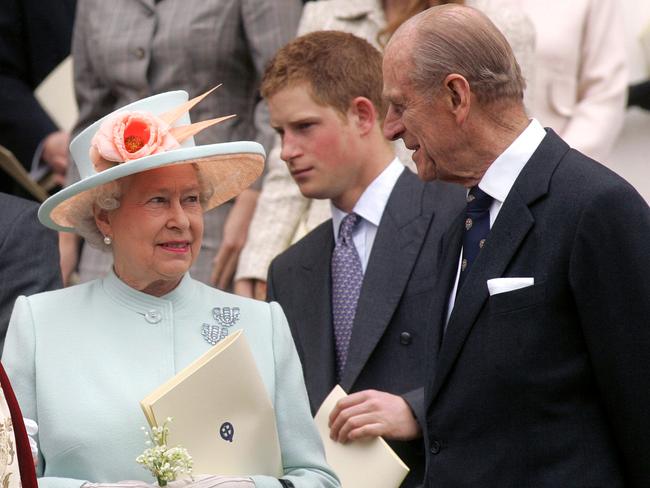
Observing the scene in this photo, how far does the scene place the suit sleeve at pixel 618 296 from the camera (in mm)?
3662

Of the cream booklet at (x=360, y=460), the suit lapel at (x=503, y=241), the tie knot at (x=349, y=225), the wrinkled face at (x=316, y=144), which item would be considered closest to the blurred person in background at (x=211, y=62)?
the wrinkled face at (x=316, y=144)

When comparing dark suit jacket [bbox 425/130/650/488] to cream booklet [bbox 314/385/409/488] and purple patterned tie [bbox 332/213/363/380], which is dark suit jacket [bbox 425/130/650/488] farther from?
purple patterned tie [bbox 332/213/363/380]

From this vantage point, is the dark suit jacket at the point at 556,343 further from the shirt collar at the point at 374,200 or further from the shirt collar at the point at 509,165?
the shirt collar at the point at 374,200

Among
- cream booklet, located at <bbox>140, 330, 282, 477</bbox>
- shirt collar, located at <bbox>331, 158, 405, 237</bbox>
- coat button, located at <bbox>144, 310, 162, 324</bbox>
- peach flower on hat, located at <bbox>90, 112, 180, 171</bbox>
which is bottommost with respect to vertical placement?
cream booklet, located at <bbox>140, 330, 282, 477</bbox>

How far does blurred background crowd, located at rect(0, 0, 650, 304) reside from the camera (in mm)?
5605

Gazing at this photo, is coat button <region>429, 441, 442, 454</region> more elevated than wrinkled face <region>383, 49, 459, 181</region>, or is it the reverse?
wrinkled face <region>383, 49, 459, 181</region>

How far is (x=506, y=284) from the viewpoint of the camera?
150 inches

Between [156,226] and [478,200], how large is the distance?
79 cm

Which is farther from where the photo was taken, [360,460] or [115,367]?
[360,460]

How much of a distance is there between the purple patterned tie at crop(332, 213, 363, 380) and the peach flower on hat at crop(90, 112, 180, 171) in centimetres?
102

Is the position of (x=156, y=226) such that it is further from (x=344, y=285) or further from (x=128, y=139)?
(x=344, y=285)

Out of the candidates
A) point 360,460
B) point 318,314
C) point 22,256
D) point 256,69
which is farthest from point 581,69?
point 22,256

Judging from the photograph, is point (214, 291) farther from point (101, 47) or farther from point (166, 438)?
point (101, 47)

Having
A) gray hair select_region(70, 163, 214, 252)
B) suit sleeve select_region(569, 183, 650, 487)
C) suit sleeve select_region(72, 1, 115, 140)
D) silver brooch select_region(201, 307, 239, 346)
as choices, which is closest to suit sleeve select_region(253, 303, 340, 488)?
silver brooch select_region(201, 307, 239, 346)
